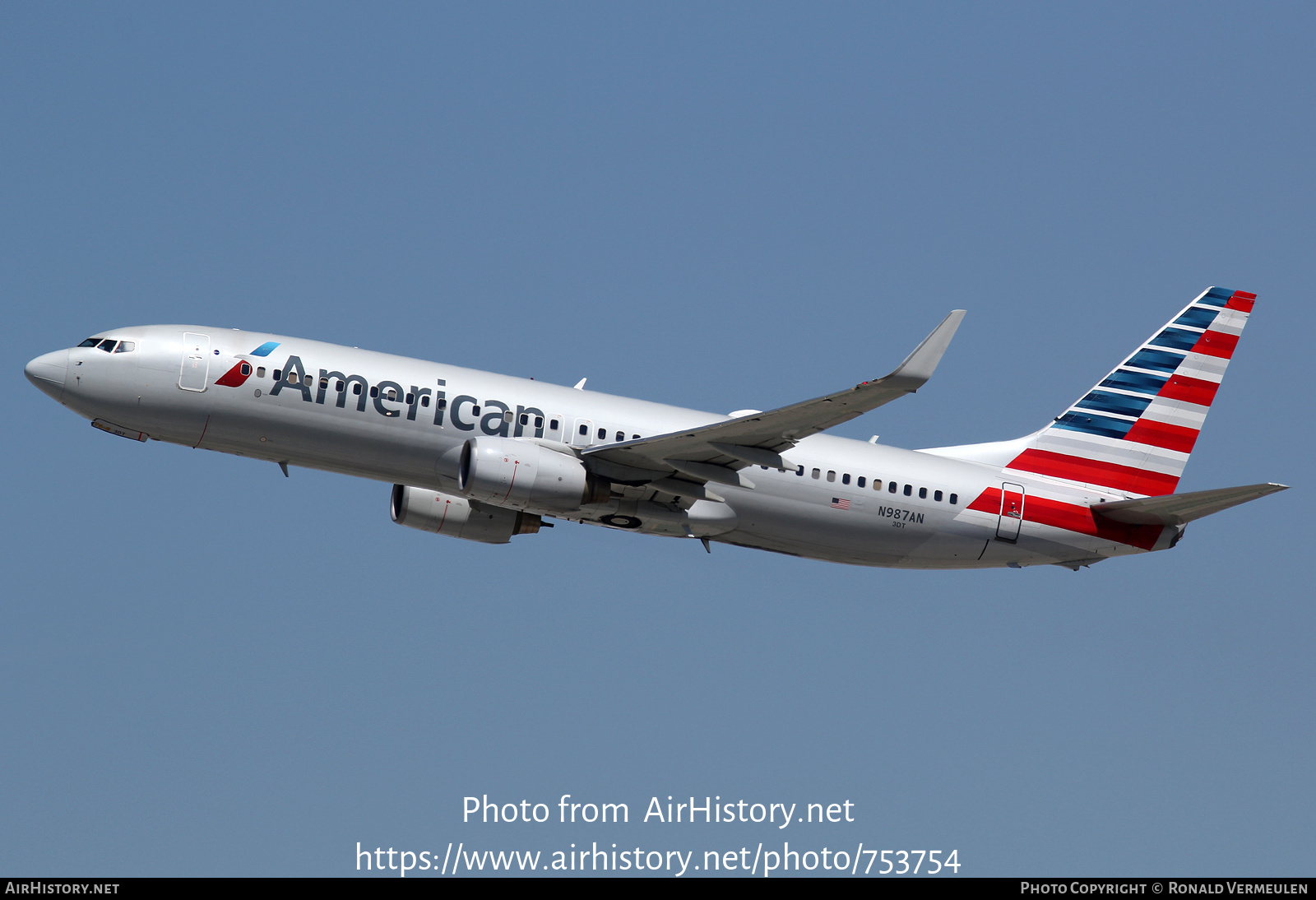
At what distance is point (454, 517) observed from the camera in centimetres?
4006

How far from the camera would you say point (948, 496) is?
129 ft

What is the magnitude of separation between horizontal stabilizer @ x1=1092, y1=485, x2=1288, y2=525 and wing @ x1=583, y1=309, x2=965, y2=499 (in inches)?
386

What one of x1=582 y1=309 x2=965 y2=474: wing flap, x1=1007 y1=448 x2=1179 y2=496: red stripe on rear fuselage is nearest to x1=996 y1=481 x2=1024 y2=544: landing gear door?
x1=1007 y1=448 x2=1179 y2=496: red stripe on rear fuselage

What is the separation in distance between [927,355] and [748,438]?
18.9 ft

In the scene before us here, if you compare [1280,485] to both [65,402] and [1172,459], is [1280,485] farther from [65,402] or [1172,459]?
[65,402]

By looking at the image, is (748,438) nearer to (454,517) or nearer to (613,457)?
(613,457)

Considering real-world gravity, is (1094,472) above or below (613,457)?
above

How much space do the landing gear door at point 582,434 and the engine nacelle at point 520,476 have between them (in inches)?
44.5

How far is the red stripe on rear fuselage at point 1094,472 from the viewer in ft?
137

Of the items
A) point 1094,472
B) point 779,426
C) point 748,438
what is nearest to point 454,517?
point 748,438

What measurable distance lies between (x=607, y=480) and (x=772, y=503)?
183 inches

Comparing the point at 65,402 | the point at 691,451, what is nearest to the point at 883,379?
the point at 691,451
